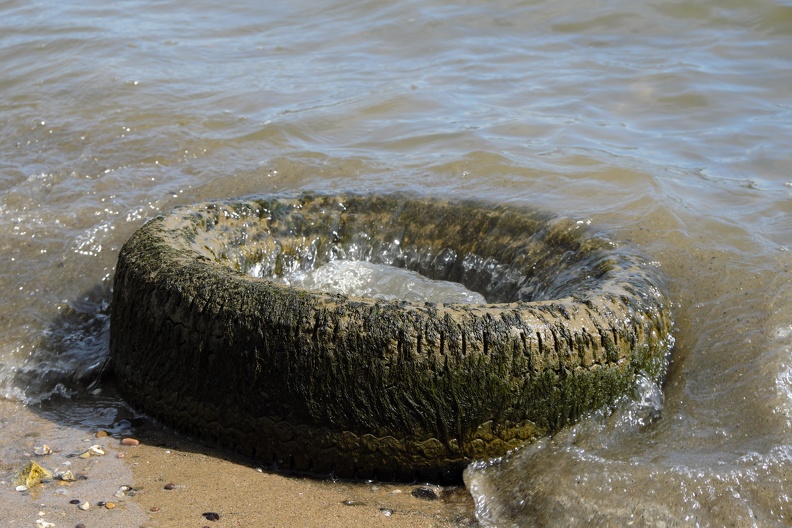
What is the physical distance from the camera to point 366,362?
4.05 meters

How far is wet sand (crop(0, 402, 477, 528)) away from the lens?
12.6 ft

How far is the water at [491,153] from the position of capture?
4195mm

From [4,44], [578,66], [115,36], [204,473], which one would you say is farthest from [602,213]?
[4,44]

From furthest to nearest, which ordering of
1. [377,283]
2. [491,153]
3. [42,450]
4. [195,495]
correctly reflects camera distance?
[491,153]
[377,283]
[42,450]
[195,495]

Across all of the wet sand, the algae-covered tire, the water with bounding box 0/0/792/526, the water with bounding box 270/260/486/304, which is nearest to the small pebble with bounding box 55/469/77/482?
the wet sand

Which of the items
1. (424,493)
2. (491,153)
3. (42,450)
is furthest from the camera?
(491,153)

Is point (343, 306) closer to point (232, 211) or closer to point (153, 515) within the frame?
point (153, 515)

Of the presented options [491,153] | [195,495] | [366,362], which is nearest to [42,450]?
[195,495]

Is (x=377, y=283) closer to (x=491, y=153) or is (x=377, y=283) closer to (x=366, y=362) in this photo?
(x=366, y=362)

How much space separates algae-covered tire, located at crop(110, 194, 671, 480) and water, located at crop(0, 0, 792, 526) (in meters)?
0.24

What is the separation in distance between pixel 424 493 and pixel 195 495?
1025 mm

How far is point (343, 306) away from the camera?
13.6 ft

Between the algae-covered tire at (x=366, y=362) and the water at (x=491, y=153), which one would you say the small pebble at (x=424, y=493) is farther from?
the water at (x=491, y=153)

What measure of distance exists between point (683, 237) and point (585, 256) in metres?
0.89
